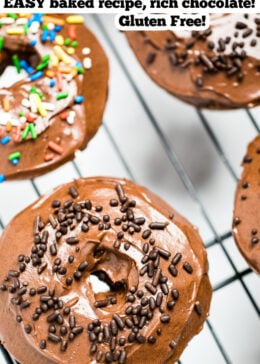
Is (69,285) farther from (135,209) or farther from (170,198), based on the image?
(170,198)

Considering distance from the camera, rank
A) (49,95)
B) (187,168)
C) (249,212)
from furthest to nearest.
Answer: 1. (187,168)
2. (49,95)
3. (249,212)

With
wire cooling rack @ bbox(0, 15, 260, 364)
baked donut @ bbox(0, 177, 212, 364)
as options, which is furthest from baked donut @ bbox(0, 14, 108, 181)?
wire cooling rack @ bbox(0, 15, 260, 364)

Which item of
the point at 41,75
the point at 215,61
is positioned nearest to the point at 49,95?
the point at 41,75

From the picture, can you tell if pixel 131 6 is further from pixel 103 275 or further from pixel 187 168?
pixel 103 275

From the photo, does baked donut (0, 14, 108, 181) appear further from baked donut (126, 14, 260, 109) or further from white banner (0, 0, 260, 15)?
baked donut (126, 14, 260, 109)

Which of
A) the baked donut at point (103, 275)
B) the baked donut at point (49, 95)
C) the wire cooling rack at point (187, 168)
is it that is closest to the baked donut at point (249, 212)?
the baked donut at point (103, 275)

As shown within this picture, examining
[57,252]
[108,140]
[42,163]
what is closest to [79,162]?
[108,140]

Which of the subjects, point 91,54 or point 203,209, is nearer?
point 91,54
